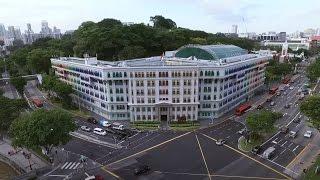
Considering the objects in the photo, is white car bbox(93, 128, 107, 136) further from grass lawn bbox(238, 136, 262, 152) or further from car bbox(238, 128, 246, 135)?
car bbox(238, 128, 246, 135)

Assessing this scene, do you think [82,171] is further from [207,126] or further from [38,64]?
[38,64]

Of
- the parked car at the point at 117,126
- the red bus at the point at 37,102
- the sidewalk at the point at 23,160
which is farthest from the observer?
the red bus at the point at 37,102

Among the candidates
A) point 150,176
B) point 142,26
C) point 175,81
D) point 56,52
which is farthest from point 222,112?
point 56,52

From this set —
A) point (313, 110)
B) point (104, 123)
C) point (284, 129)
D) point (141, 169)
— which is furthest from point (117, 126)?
point (313, 110)

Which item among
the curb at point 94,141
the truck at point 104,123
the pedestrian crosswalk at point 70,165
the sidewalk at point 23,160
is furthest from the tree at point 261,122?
the sidewalk at point 23,160

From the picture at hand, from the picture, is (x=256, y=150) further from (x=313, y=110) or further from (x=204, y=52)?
(x=204, y=52)

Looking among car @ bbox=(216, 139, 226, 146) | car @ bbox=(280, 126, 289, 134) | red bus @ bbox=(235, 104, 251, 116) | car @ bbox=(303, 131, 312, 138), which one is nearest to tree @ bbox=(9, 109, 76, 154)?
car @ bbox=(216, 139, 226, 146)

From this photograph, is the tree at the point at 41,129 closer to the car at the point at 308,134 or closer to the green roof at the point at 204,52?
the green roof at the point at 204,52
